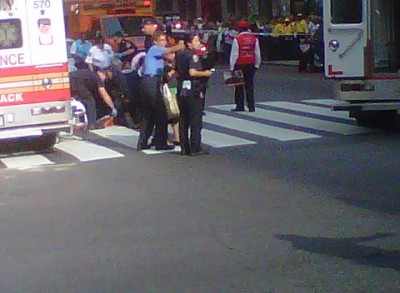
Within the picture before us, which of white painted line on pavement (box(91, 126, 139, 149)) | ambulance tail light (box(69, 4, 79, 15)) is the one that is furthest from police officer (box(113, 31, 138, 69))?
ambulance tail light (box(69, 4, 79, 15))

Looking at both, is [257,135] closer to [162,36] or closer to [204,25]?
[162,36]

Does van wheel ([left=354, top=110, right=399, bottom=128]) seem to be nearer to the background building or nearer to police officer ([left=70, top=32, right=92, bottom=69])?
police officer ([left=70, top=32, right=92, bottom=69])

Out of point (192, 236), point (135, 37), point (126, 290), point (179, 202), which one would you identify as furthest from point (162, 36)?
point (135, 37)

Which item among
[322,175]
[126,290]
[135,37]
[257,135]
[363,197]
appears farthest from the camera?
[135,37]

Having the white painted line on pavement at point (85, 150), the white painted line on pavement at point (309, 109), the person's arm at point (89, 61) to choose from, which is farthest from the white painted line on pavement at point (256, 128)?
the white painted line on pavement at point (85, 150)

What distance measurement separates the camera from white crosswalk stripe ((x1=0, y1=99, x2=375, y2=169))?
1574 cm

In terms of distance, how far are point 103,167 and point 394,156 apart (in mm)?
3965

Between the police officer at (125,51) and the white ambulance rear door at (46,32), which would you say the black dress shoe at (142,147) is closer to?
the white ambulance rear door at (46,32)

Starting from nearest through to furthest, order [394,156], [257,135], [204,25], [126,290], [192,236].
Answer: [126,290]
[192,236]
[394,156]
[257,135]
[204,25]

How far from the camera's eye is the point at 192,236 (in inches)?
371

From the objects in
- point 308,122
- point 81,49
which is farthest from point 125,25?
point 308,122

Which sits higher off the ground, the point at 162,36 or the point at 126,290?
the point at 162,36

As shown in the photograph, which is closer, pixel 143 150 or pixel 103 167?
pixel 103 167

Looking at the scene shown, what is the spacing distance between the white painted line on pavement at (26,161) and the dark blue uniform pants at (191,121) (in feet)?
6.50
